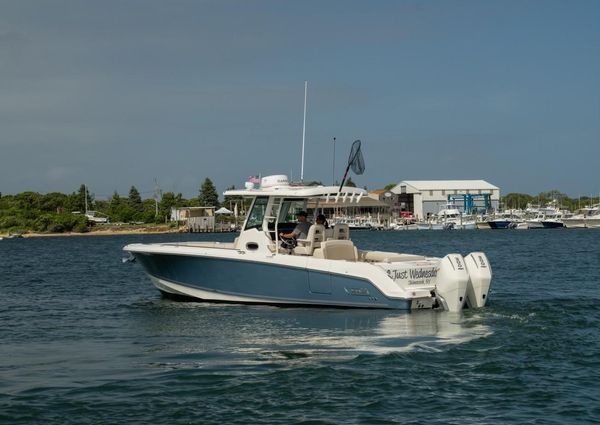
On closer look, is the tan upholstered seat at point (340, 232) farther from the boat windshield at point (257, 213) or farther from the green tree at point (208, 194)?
the green tree at point (208, 194)

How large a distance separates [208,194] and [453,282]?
134 metres

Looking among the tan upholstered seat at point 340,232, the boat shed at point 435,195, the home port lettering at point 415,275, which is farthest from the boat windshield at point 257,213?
the boat shed at point 435,195

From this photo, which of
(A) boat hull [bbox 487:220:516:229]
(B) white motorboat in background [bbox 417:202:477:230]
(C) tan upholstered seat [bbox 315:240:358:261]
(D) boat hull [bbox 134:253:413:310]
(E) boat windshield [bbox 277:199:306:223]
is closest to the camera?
(D) boat hull [bbox 134:253:413:310]

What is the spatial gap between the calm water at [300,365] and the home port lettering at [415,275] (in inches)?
31.3

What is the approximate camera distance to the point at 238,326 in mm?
17234

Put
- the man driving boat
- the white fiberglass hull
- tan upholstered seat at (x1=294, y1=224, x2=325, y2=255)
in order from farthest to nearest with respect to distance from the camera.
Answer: the man driving boat
tan upholstered seat at (x1=294, y1=224, x2=325, y2=255)
the white fiberglass hull

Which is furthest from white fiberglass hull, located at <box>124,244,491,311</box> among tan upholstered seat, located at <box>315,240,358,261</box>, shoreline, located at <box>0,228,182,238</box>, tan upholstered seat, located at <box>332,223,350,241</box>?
shoreline, located at <box>0,228,182,238</box>

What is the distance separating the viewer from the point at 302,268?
752 inches

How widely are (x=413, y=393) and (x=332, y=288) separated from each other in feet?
25.2

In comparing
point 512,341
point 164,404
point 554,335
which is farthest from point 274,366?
point 554,335

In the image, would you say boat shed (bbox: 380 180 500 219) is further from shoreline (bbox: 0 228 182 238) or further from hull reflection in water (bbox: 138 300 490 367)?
hull reflection in water (bbox: 138 300 490 367)

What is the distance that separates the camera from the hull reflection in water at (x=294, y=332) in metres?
14.0

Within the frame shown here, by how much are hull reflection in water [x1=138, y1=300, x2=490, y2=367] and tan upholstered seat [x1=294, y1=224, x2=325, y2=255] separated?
56.3 inches

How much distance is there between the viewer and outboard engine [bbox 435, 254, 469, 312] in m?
17.7
